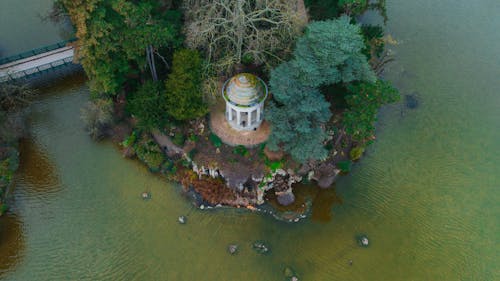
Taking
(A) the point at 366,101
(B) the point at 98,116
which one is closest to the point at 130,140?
(B) the point at 98,116

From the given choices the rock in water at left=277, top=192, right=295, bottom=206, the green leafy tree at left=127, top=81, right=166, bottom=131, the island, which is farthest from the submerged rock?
the green leafy tree at left=127, top=81, right=166, bottom=131

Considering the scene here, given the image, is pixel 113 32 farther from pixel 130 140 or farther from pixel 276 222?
pixel 276 222

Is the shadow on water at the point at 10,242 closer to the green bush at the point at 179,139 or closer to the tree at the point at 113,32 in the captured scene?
the tree at the point at 113,32

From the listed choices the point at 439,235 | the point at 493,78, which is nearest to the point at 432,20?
the point at 493,78

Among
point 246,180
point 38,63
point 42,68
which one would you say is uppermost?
point 38,63

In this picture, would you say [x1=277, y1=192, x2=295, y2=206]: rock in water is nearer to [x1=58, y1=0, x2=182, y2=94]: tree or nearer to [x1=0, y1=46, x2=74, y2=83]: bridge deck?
[x1=58, y1=0, x2=182, y2=94]: tree
